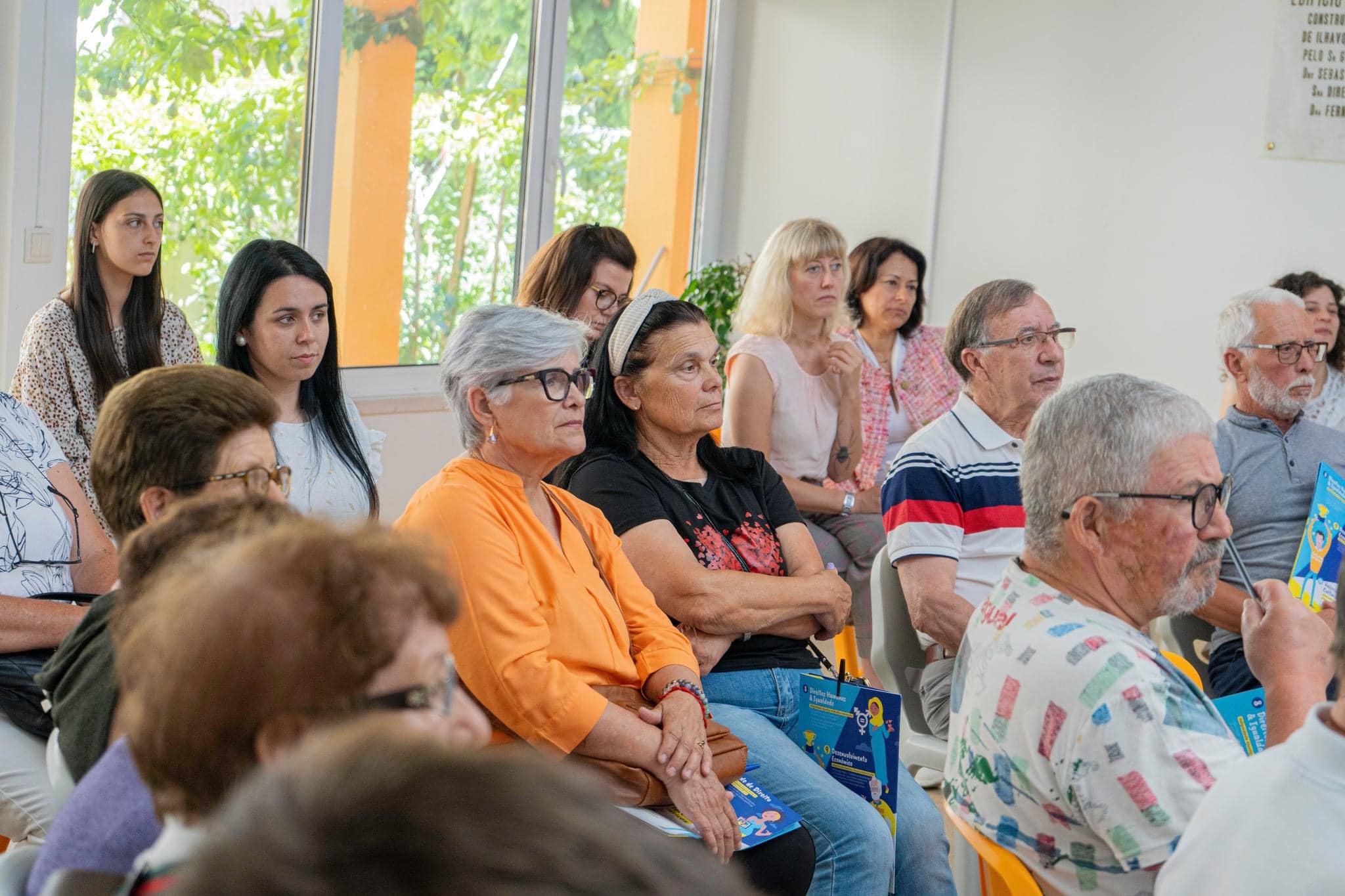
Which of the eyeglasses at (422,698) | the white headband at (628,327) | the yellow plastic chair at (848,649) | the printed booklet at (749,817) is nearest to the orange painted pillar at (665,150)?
the yellow plastic chair at (848,649)

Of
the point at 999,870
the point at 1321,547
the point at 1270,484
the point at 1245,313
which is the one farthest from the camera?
the point at 1245,313

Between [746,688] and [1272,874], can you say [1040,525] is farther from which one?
[746,688]

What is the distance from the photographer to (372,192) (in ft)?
16.0

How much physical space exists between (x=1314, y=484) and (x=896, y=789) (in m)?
1.66

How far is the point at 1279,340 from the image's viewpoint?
128 inches

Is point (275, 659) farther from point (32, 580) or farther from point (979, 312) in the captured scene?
point (979, 312)

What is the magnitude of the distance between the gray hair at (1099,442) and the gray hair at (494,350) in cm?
95

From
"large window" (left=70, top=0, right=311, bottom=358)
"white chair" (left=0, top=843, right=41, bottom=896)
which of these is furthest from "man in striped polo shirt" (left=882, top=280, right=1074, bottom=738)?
"large window" (left=70, top=0, right=311, bottom=358)

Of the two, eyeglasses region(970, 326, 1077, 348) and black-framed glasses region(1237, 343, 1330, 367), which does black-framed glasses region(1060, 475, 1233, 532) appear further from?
black-framed glasses region(1237, 343, 1330, 367)

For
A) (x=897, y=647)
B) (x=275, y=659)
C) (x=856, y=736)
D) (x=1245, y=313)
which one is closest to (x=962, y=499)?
(x=897, y=647)

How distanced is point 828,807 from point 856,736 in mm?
155

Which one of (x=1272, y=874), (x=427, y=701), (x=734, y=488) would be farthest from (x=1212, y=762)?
(x=734, y=488)

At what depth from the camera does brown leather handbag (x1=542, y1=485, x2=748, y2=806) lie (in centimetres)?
208

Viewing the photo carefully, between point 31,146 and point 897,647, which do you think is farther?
point 31,146
